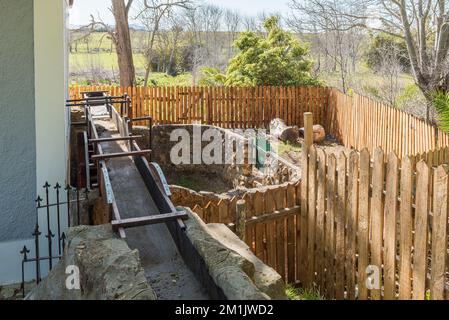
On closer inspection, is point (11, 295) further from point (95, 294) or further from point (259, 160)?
point (259, 160)

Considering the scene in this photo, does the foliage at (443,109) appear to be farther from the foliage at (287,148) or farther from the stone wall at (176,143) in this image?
the foliage at (287,148)

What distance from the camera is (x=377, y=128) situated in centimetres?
1233

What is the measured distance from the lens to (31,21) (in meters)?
5.14

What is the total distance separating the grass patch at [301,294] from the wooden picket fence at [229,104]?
1146 centimetres

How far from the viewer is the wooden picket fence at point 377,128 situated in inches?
390

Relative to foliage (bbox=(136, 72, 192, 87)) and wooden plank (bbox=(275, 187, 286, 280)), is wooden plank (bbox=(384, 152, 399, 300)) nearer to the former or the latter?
wooden plank (bbox=(275, 187, 286, 280))

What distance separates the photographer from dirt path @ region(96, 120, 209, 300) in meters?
2.96

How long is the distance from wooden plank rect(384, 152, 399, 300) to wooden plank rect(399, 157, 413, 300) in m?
0.08

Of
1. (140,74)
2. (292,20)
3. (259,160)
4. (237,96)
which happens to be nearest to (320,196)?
(259,160)

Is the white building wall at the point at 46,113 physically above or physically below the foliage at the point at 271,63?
below

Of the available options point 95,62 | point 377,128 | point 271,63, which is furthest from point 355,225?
point 95,62

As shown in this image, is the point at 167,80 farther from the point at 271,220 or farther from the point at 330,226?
the point at 330,226

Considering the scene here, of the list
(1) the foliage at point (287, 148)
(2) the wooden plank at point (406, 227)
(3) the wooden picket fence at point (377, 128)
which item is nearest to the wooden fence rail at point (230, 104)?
(3) the wooden picket fence at point (377, 128)

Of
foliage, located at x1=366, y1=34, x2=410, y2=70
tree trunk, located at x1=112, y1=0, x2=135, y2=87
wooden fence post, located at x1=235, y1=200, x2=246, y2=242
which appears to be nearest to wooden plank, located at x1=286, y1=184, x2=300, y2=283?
wooden fence post, located at x1=235, y1=200, x2=246, y2=242
